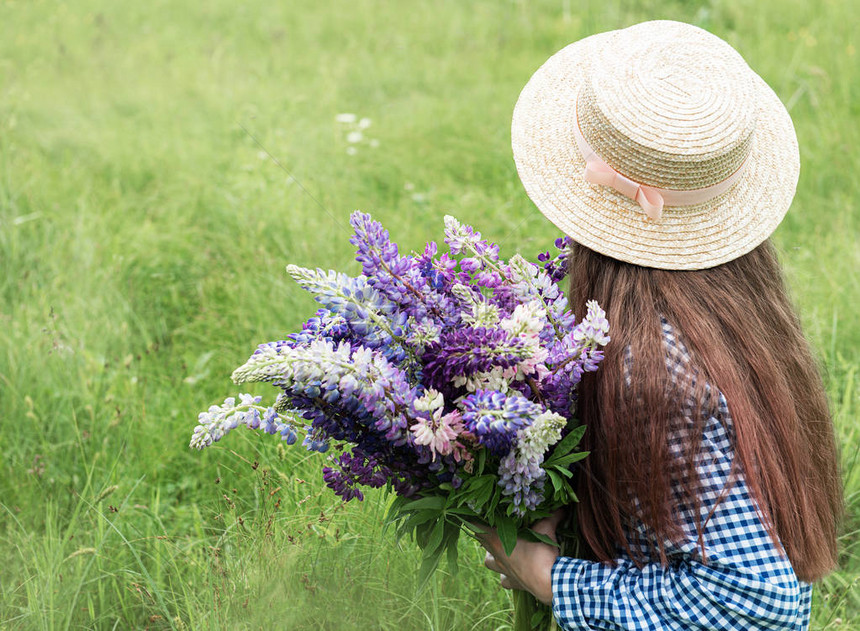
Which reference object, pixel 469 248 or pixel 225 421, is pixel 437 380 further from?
pixel 225 421

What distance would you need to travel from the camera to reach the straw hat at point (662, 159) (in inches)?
61.9

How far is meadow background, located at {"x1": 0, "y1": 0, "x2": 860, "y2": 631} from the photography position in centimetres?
217

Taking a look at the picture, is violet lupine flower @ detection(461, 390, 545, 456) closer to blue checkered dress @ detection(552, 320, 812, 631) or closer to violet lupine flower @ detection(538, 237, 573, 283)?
blue checkered dress @ detection(552, 320, 812, 631)

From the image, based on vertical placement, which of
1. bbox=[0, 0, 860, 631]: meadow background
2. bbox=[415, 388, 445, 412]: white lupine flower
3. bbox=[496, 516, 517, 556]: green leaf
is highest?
bbox=[415, 388, 445, 412]: white lupine flower

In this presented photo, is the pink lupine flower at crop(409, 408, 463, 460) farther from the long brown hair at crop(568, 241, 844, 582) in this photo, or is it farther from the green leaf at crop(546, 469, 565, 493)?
the long brown hair at crop(568, 241, 844, 582)

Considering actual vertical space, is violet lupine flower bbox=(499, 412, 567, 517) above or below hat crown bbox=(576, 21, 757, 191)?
below

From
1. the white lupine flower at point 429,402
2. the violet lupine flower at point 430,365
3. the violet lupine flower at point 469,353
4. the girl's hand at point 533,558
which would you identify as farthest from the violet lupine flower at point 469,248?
the girl's hand at point 533,558

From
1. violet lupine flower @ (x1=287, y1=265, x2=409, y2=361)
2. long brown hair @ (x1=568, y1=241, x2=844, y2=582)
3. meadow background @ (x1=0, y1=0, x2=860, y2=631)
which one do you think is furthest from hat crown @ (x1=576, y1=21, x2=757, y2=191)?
meadow background @ (x1=0, y1=0, x2=860, y2=631)

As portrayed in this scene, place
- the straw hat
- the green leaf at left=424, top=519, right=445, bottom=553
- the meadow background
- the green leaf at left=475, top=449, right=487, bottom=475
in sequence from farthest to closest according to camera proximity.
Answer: the meadow background
the straw hat
the green leaf at left=424, top=519, right=445, bottom=553
the green leaf at left=475, top=449, right=487, bottom=475

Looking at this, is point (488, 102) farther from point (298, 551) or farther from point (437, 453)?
point (437, 453)

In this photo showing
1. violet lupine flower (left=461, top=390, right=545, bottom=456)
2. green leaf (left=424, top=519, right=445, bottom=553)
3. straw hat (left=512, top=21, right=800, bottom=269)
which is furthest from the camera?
straw hat (left=512, top=21, right=800, bottom=269)

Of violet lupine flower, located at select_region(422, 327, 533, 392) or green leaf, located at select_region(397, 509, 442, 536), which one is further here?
green leaf, located at select_region(397, 509, 442, 536)

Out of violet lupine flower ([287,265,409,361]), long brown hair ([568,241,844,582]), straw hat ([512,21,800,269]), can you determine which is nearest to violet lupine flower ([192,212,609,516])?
violet lupine flower ([287,265,409,361])

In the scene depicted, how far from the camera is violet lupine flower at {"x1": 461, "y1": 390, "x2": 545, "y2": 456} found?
1.19m
